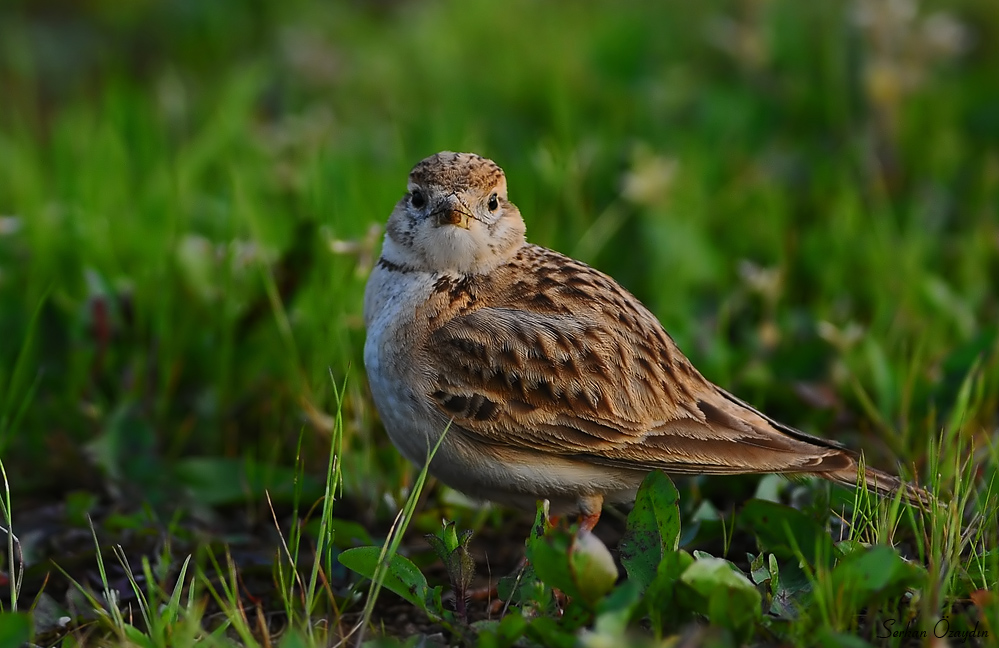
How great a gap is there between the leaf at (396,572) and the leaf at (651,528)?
61cm

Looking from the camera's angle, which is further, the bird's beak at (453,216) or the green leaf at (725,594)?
the bird's beak at (453,216)

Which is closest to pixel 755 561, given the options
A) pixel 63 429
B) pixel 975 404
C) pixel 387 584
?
pixel 387 584

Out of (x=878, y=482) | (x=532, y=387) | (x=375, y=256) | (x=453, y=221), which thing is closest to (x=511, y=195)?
(x=375, y=256)

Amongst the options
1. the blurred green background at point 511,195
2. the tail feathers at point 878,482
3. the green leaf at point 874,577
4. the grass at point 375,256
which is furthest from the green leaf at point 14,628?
the tail feathers at point 878,482

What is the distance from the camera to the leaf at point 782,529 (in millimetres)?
3963

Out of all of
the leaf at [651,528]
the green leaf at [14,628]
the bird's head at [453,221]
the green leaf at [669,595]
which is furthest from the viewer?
the bird's head at [453,221]

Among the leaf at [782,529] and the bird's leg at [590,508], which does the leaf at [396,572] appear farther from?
the leaf at [782,529]

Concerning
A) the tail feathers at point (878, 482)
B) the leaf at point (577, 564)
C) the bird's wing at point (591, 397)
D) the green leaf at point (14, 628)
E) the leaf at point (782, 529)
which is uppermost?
the bird's wing at point (591, 397)

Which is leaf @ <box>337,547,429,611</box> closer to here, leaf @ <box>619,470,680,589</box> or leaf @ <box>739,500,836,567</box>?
leaf @ <box>619,470,680,589</box>

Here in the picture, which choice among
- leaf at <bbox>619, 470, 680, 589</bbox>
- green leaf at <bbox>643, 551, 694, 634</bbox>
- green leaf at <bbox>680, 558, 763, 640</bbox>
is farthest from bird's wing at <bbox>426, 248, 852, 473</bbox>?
green leaf at <bbox>680, 558, 763, 640</bbox>

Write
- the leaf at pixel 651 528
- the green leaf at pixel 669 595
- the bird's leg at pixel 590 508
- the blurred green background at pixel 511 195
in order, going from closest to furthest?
the green leaf at pixel 669 595
the leaf at pixel 651 528
the bird's leg at pixel 590 508
the blurred green background at pixel 511 195

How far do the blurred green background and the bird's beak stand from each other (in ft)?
1.84

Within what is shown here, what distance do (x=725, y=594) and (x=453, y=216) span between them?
5.40 ft

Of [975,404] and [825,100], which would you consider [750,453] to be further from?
[825,100]
